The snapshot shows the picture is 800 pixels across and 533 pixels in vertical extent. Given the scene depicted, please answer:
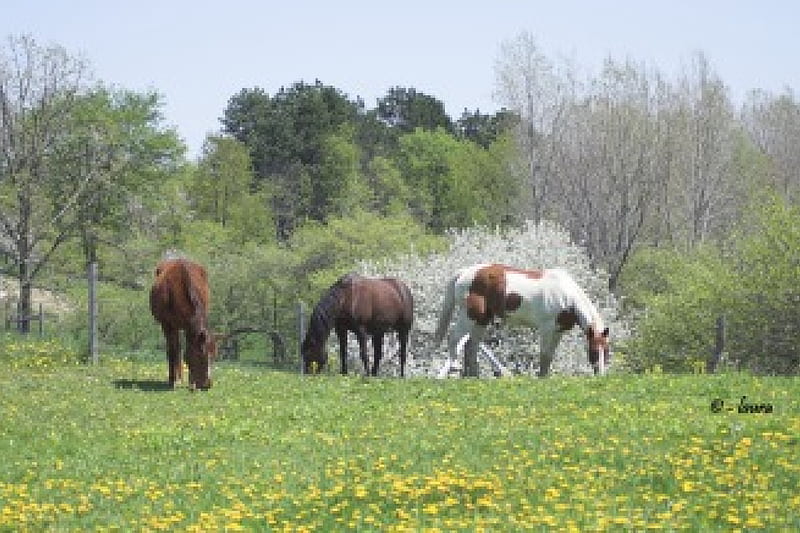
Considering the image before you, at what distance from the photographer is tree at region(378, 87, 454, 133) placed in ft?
350

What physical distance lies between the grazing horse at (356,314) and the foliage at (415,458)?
592 centimetres

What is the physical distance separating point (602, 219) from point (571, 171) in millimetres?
3093

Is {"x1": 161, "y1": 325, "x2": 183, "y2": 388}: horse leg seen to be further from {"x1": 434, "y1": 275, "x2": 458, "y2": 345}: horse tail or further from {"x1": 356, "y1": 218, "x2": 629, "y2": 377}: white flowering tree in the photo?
{"x1": 356, "y1": 218, "x2": 629, "y2": 377}: white flowering tree

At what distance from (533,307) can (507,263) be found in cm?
2143

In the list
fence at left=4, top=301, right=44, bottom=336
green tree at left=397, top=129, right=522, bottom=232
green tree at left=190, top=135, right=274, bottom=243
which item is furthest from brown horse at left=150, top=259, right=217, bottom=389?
green tree at left=397, top=129, right=522, bottom=232

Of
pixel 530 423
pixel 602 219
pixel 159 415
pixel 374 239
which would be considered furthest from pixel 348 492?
pixel 602 219

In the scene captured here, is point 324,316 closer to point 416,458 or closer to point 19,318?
point 416,458

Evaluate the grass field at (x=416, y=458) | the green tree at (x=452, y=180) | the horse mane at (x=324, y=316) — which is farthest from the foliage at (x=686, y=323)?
the green tree at (x=452, y=180)

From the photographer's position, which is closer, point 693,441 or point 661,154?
point 693,441

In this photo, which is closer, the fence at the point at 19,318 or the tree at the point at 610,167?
the fence at the point at 19,318

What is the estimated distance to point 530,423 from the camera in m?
13.8

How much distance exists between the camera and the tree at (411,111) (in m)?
107

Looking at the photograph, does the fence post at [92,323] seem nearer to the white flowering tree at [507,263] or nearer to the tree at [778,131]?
the white flowering tree at [507,263]

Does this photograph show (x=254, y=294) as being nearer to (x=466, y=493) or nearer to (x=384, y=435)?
(x=384, y=435)
